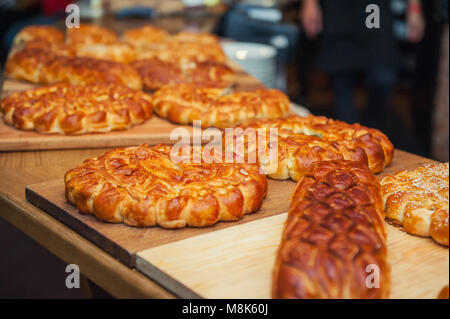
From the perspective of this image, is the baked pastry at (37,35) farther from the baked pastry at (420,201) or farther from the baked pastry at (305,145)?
the baked pastry at (420,201)

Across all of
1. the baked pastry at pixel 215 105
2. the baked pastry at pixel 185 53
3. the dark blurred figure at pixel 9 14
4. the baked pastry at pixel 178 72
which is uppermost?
the dark blurred figure at pixel 9 14

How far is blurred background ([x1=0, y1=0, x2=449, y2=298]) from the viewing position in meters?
4.15

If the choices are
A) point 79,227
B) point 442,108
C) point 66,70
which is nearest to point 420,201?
point 79,227

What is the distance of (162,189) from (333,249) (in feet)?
2.40

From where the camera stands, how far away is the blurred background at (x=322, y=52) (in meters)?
4.15

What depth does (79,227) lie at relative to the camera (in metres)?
1.94

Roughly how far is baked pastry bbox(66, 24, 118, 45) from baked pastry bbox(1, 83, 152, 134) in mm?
1746

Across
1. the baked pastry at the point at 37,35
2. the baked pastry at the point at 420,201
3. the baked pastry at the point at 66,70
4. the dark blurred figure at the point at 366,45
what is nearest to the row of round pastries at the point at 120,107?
the baked pastry at the point at 66,70

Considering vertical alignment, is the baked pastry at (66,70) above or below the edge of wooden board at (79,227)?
above

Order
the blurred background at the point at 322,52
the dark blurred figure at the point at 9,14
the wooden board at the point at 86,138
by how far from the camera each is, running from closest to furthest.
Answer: the wooden board at the point at 86,138 < the blurred background at the point at 322,52 < the dark blurred figure at the point at 9,14

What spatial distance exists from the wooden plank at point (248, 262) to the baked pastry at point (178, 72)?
2.04 meters
